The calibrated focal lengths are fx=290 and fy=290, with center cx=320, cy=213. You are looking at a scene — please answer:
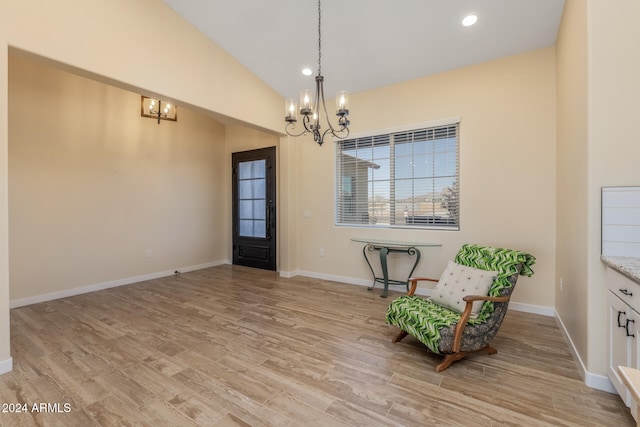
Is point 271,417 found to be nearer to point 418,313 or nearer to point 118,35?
point 418,313

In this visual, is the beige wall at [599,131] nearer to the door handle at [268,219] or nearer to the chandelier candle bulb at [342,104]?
the chandelier candle bulb at [342,104]

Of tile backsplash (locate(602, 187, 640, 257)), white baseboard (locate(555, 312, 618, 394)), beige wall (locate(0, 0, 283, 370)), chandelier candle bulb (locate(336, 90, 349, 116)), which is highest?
beige wall (locate(0, 0, 283, 370))

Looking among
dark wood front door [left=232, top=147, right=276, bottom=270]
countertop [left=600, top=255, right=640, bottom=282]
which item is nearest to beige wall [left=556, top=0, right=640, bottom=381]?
countertop [left=600, top=255, right=640, bottom=282]

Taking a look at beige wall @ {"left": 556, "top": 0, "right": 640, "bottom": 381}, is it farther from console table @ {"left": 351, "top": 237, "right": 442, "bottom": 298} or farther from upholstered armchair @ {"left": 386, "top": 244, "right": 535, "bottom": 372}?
console table @ {"left": 351, "top": 237, "right": 442, "bottom": 298}

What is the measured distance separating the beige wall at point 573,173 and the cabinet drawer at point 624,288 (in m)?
0.17

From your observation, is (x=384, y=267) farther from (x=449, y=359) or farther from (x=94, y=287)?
(x=94, y=287)

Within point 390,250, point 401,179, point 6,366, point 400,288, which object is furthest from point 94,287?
point 401,179

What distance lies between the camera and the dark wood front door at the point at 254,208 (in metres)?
5.60

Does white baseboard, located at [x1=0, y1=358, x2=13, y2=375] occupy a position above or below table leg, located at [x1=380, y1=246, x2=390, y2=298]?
below

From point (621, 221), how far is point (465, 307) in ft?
3.70

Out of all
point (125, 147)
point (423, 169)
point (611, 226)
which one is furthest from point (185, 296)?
point (611, 226)

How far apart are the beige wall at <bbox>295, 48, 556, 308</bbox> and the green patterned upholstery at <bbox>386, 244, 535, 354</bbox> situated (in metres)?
1.04

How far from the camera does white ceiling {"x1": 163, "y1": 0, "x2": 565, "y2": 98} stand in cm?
292

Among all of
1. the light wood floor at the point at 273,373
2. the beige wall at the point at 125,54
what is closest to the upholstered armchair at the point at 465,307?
the light wood floor at the point at 273,373
